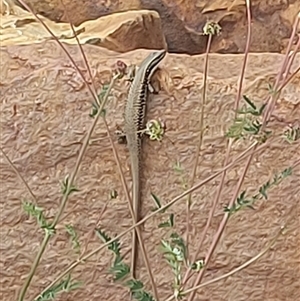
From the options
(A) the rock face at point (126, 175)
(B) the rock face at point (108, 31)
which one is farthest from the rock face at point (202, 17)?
(A) the rock face at point (126, 175)

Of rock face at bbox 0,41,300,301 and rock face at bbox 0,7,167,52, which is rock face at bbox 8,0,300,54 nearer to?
rock face at bbox 0,7,167,52

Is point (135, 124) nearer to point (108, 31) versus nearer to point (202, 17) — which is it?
point (108, 31)

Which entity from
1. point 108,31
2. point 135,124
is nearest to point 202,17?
point 108,31

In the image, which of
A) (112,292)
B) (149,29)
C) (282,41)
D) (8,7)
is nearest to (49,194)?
(112,292)

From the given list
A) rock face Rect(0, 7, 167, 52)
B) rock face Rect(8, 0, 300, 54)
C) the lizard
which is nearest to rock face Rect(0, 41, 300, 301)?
the lizard

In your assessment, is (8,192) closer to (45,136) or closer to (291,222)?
(45,136)

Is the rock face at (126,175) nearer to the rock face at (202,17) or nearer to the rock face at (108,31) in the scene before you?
the rock face at (108,31)
